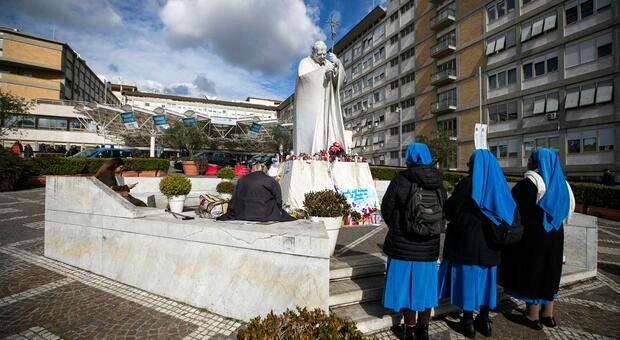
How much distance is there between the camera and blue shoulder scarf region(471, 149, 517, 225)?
3.05 meters

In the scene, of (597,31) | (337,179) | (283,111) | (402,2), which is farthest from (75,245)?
(283,111)

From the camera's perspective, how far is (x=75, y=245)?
5336 mm

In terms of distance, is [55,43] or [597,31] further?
[55,43]

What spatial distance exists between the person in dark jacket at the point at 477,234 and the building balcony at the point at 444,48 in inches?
1297

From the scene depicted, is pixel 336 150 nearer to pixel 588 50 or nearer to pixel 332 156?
pixel 332 156

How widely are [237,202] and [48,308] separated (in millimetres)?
2677

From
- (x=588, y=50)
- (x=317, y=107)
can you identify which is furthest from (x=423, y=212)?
(x=588, y=50)

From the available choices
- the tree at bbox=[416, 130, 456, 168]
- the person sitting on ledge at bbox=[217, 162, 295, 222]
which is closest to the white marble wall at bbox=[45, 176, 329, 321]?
the person sitting on ledge at bbox=[217, 162, 295, 222]

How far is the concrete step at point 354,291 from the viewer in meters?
3.66

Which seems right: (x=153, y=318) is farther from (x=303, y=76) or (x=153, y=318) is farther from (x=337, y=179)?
(x=303, y=76)

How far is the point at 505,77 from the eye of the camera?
26.0 metres

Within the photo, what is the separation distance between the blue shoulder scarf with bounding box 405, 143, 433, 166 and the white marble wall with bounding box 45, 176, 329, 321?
1251 mm

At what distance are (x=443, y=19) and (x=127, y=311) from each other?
3697 centimetres

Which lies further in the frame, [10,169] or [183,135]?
[183,135]
